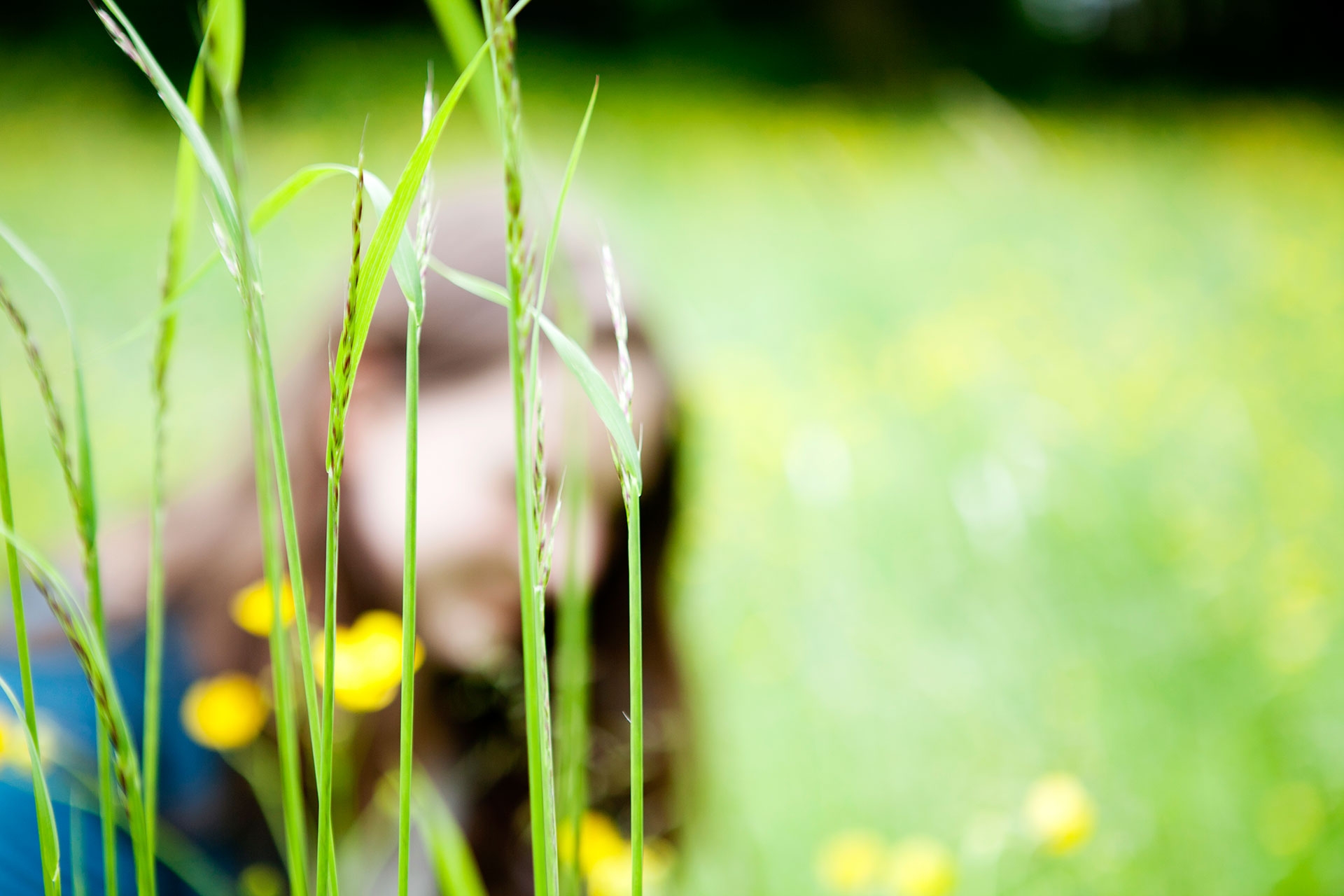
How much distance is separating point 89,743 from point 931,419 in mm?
1362

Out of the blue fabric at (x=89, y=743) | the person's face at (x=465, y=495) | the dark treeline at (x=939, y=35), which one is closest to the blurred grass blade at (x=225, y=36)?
the person's face at (x=465, y=495)

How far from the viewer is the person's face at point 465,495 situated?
57 centimetres

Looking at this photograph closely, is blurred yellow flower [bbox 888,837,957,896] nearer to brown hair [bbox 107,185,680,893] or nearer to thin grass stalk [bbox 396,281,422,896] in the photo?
brown hair [bbox 107,185,680,893]

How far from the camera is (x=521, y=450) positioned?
13 centimetres

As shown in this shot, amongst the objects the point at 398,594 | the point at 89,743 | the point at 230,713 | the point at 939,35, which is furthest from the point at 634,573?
the point at 939,35

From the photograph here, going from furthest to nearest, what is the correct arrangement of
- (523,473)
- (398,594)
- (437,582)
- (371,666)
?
1. (398,594)
2. (437,582)
3. (371,666)
4. (523,473)

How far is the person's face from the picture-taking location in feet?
1.87

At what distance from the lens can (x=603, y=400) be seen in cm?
15

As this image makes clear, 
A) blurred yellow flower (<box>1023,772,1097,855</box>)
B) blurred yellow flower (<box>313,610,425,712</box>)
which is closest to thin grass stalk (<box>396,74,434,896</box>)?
blurred yellow flower (<box>313,610,425,712</box>)

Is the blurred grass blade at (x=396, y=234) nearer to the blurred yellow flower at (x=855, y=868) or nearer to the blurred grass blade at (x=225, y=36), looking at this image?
the blurred grass blade at (x=225, y=36)

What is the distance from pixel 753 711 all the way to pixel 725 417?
2.54ft

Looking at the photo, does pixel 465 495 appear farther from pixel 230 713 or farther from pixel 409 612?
pixel 409 612

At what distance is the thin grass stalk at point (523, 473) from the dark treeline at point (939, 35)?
3534mm

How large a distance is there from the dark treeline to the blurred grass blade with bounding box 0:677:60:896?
351cm
